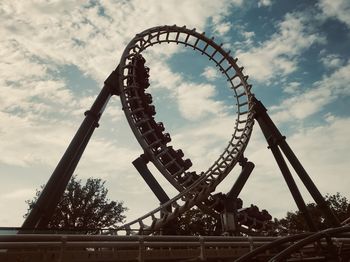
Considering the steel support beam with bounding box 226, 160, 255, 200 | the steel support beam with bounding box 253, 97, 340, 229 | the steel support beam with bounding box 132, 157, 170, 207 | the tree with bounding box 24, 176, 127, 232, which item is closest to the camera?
the steel support beam with bounding box 132, 157, 170, 207

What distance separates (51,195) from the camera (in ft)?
65.6

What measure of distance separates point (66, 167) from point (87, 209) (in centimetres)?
3047

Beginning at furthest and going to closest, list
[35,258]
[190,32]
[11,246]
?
1. [190,32]
2. [35,258]
3. [11,246]

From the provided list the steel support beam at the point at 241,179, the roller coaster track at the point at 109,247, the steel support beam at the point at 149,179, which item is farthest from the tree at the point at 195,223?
the roller coaster track at the point at 109,247

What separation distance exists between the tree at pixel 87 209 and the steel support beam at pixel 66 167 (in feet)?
89.1

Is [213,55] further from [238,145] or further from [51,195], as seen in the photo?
[51,195]

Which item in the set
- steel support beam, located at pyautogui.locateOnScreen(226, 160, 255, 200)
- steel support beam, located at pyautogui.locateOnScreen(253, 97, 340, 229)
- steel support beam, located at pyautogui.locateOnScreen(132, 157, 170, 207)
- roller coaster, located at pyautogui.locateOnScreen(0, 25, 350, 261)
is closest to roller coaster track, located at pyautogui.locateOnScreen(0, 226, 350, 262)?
roller coaster, located at pyautogui.locateOnScreen(0, 25, 350, 261)

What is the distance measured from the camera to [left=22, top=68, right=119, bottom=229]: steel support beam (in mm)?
19312

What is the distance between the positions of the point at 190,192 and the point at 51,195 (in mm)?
9770

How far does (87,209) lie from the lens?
163ft

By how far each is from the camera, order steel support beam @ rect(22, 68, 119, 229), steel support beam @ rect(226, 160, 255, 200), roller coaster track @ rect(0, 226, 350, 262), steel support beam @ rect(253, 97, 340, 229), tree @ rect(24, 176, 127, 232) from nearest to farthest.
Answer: roller coaster track @ rect(0, 226, 350, 262) < steel support beam @ rect(22, 68, 119, 229) < steel support beam @ rect(253, 97, 340, 229) < steel support beam @ rect(226, 160, 255, 200) < tree @ rect(24, 176, 127, 232)

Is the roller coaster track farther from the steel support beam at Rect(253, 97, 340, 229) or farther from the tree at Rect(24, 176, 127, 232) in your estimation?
the tree at Rect(24, 176, 127, 232)

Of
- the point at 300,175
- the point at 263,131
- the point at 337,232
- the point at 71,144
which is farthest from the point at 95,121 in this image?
the point at 337,232

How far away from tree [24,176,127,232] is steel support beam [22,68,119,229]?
89.1ft
